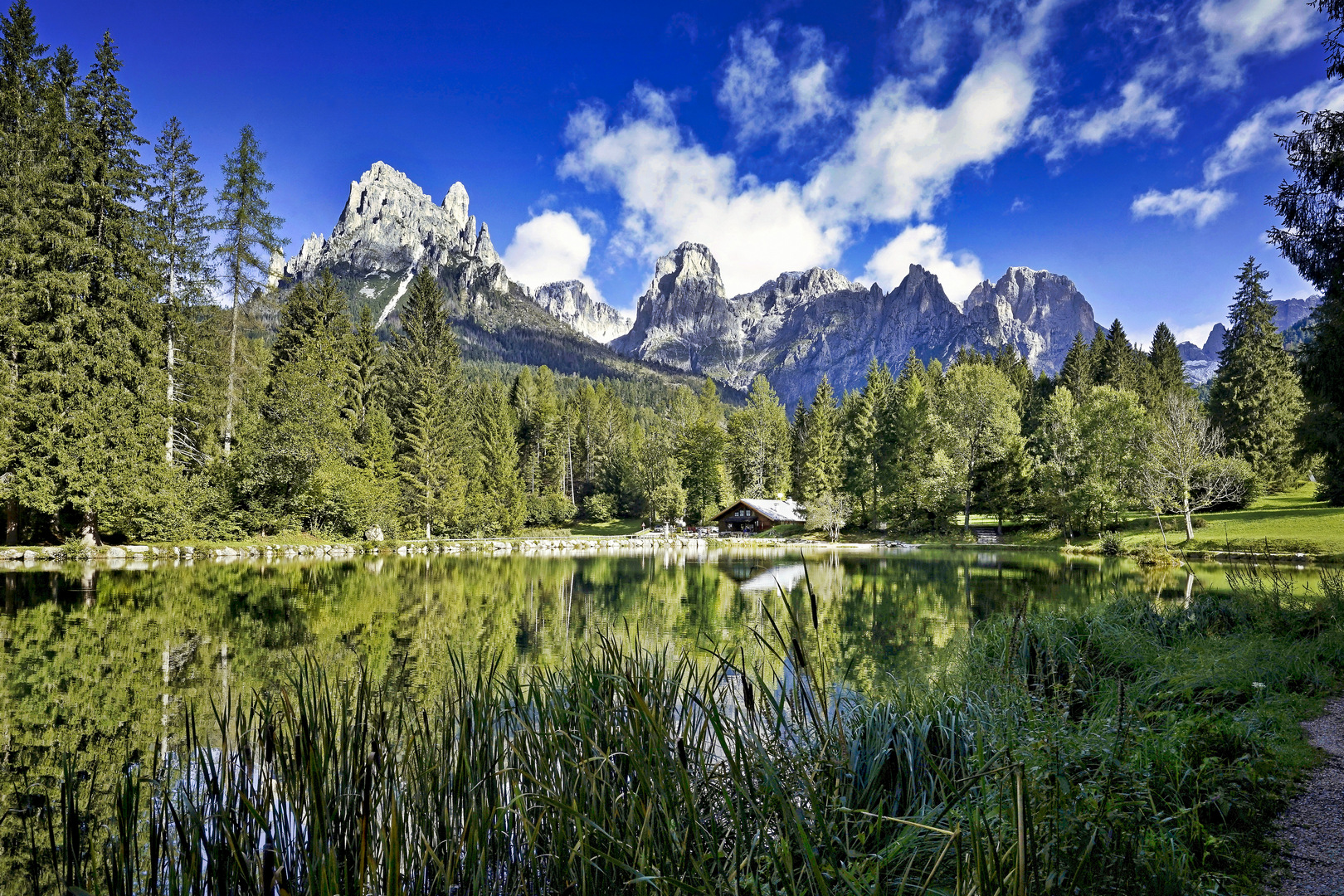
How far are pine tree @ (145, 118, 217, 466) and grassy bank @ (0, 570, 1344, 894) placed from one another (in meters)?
25.9

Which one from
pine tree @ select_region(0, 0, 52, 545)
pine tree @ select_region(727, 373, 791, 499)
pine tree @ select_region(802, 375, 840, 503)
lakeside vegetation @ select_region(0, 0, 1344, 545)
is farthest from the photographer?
pine tree @ select_region(727, 373, 791, 499)

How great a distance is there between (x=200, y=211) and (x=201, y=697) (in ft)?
93.4

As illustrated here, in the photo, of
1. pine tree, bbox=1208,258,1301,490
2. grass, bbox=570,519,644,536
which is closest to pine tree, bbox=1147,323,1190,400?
pine tree, bbox=1208,258,1301,490

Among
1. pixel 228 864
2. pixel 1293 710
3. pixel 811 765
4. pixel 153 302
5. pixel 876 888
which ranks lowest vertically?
pixel 1293 710

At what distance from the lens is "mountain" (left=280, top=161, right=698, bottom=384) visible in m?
147

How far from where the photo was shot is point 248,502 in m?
27.0

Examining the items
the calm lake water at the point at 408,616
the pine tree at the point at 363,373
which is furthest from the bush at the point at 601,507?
the calm lake water at the point at 408,616

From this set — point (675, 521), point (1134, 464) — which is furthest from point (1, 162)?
point (1134, 464)

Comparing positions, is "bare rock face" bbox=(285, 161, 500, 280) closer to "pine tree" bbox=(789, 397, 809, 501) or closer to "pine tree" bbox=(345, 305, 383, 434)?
"pine tree" bbox=(789, 397, 809, 501)

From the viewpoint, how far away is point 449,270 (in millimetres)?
161125

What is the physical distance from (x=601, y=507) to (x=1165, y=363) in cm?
Result: 4448

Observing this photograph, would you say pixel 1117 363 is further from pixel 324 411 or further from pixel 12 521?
pixel 12 521

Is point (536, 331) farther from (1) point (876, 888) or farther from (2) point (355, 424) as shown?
(1) point (876, 888)

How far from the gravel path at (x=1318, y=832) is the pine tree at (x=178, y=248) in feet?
99.7
